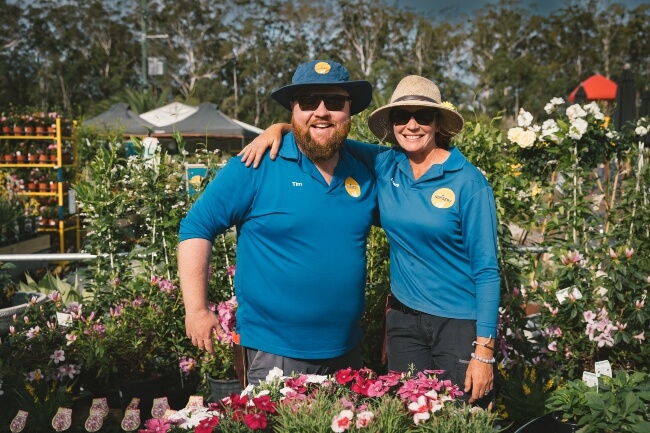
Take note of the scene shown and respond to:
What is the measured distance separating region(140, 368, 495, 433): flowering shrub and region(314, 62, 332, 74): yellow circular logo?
1.07 m

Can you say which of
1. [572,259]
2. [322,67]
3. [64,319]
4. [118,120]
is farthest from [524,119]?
[118,120]

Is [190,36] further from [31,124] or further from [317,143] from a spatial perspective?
[317,143]

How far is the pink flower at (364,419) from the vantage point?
1.54m

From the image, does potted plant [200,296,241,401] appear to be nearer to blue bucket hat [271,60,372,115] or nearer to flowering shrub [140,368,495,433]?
blue bucket hat [271,60,372,115]

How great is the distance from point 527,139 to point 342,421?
2.57 m

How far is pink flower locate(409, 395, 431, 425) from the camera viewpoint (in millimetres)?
1604

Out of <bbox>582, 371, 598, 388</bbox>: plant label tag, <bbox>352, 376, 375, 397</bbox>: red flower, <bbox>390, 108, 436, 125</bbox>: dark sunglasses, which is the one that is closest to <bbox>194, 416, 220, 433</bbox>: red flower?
<bbox>352, 376, 375, 397</bbox>: red flower

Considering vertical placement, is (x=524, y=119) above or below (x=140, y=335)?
above

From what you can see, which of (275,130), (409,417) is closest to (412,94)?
(275,130)

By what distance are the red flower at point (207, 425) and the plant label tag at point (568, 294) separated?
2292 millimetres

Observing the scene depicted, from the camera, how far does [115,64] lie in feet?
152

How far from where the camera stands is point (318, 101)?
Result: 7.81 ft

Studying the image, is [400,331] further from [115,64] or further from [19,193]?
[115,64]

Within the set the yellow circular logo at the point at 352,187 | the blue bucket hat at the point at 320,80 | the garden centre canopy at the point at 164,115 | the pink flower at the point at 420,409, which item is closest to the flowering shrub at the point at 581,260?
the yellow circular logo at the point at 352,187
